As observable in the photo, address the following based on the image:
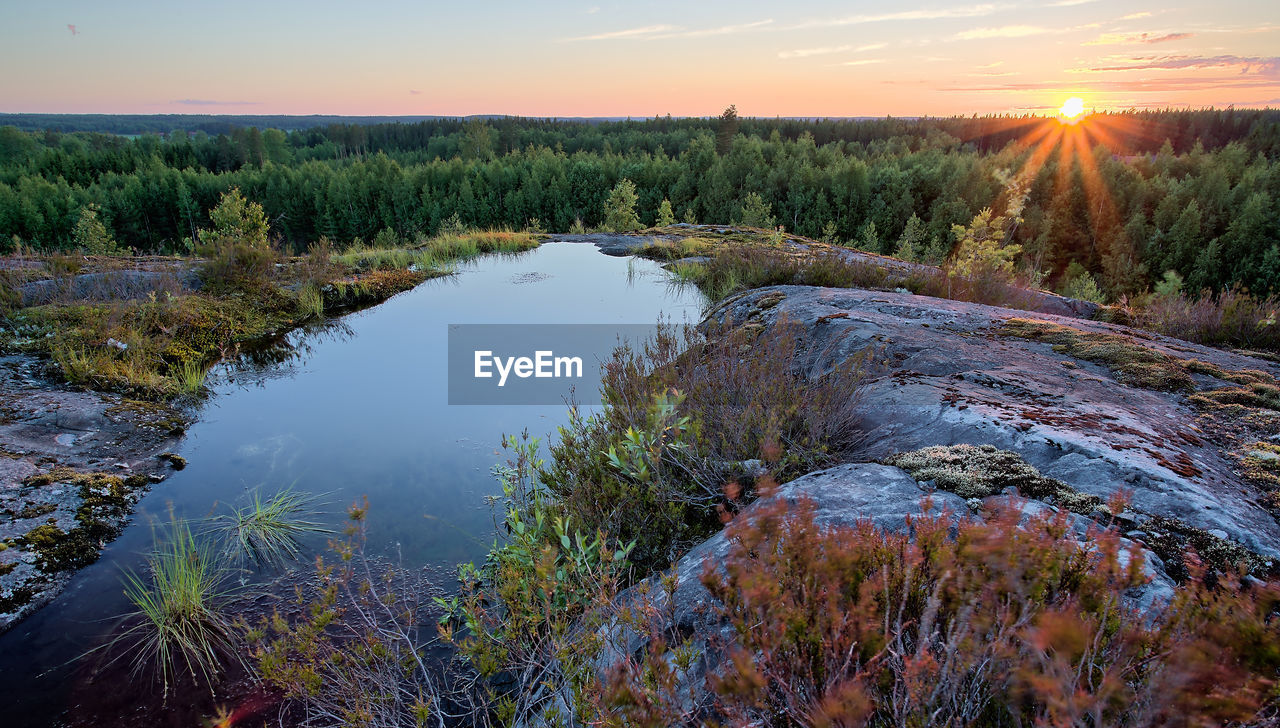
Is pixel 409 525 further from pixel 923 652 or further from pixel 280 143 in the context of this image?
pixel 280 143

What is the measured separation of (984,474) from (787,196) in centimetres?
5209

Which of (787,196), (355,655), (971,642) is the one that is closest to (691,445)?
(355,655)

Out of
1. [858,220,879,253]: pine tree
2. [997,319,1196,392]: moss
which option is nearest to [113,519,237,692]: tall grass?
[997,319,1196,392]: moss

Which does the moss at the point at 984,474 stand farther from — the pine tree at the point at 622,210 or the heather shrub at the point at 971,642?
the pine tree at the point at 622,210

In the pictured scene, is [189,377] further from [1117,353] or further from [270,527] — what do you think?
[1117,353]

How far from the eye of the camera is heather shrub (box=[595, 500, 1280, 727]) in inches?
39.8

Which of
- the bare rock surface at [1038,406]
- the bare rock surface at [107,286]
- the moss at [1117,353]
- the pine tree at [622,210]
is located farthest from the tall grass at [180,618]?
the pine tree at [622,210]

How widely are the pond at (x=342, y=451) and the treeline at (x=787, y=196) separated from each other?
1031 inches

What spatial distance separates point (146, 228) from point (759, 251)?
229 feet

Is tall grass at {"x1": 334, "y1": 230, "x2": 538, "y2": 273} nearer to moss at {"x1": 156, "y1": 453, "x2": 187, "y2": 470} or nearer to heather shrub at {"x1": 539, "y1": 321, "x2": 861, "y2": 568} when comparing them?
moss at {"x1": 156, "y1": 453, "x2": 187, "y2": 470}

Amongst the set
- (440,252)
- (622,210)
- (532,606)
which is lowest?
(532,606)

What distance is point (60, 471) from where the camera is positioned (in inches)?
165

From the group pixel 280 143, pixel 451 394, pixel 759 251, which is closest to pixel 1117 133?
pixel 759 251

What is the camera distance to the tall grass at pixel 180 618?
2.83 m
